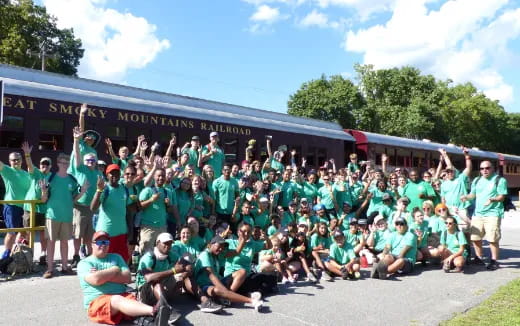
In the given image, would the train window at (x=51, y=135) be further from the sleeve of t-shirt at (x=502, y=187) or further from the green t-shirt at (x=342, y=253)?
the sleeve of t-shirt at (x=502, y=187)

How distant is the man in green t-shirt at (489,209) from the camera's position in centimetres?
726

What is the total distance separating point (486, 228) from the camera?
7.33m

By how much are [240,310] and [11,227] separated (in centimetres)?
369

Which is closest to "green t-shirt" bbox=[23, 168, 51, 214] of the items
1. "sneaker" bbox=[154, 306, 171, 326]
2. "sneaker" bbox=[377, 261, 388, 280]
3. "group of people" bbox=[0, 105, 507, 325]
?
"group of people" bbox=[0, 105, 507, 325]

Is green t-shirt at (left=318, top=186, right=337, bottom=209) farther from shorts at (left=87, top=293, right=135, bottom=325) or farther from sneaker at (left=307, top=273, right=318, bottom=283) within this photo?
shorts at (left=87, top=293, right=135, bottom=325)

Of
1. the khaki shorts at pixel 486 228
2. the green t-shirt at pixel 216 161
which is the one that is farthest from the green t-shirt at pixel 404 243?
the green t-shirt at pixel 216 161

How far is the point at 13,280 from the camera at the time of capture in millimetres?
5688

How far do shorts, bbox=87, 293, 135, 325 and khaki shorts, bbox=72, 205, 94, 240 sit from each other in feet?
7.13

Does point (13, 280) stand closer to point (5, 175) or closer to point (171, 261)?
point (5, 175)

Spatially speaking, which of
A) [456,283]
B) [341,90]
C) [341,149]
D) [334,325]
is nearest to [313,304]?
[334,325]

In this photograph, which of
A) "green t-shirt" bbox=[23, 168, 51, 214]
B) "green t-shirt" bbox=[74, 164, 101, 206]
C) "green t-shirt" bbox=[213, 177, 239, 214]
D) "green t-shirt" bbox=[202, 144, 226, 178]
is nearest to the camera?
"green t-shirt" bbox=[74, 164, 101, 206]

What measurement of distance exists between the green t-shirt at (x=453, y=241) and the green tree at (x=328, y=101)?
29.0 meters

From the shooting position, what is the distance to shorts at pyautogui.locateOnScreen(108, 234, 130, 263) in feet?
17.5

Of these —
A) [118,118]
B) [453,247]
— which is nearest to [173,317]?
[453,247]
